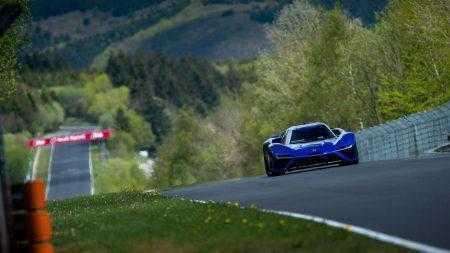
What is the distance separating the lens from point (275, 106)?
77.6 meters

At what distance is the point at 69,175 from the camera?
156875 millimetres

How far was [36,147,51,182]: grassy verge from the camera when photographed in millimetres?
156250

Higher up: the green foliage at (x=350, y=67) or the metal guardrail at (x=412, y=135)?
the metal guardrail at (x=412, y=135)

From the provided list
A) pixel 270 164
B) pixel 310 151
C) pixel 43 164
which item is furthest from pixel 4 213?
pixel 43 164

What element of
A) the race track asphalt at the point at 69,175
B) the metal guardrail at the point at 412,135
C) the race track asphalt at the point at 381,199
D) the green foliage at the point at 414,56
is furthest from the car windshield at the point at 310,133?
the race track asphalt at the point at 69,175

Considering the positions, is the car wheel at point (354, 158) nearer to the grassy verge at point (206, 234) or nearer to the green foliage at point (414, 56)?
the grassy verge at point (206, 234)

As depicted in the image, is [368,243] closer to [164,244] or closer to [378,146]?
[164,244]

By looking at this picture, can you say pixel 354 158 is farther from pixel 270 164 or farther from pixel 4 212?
pixel 4 212

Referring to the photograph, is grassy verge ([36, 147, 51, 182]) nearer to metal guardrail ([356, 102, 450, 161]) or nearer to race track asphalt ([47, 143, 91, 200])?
race track asphalt ([47, 143, 91, 200])

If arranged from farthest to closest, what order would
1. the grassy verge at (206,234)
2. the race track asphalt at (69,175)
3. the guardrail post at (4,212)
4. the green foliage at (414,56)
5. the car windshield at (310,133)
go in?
the race track asphalt at (69,175), the green foliage at (414,56), the car windshield at (310,133), the guardrail post at (4,212), the grassy verge at (206,234)

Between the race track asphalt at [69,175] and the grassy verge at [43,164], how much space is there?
1.02 meters

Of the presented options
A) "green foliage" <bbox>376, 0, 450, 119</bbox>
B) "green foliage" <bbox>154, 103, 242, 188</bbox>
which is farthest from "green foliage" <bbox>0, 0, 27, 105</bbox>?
"green foliage" <bbox>154, 103, 242, 188</bbox>

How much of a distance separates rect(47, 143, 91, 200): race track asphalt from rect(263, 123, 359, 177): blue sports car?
8107 centimetres

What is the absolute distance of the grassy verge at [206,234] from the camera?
9.88m
